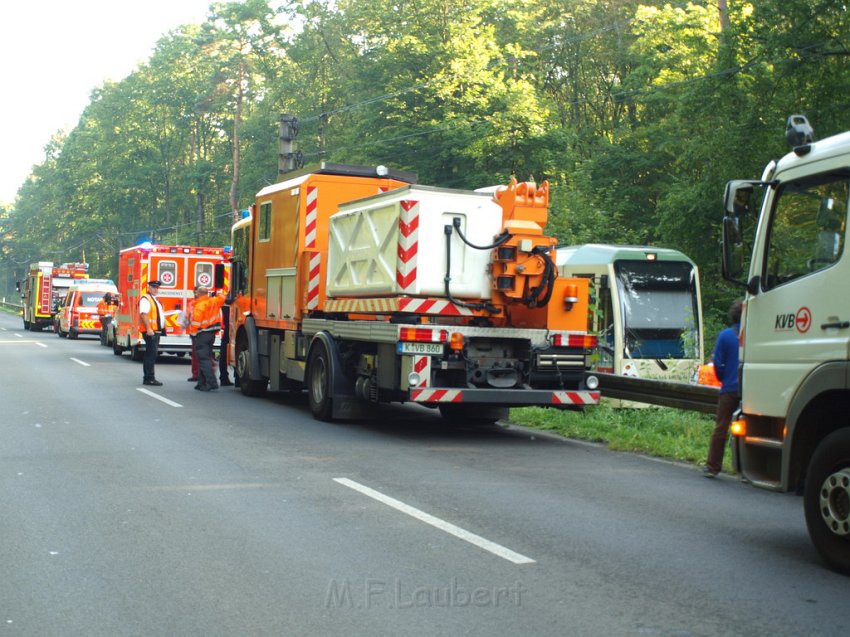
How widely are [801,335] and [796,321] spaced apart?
0.35 feet

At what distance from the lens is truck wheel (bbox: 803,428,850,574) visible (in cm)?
632

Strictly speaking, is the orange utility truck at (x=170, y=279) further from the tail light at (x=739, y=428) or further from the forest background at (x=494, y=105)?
the tail light at (x=739, y=428)

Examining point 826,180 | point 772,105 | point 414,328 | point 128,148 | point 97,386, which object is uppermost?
point 128,148

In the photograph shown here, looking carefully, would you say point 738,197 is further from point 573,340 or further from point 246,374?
point 246,374

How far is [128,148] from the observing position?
75.6 metres

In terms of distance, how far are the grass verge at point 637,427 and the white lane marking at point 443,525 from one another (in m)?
4.01

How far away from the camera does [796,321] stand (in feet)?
22.6

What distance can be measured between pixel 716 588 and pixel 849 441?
1168mm

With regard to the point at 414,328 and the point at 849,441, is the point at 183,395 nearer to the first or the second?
the point at 414,328

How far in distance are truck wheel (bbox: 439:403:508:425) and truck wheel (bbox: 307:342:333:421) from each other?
1631 mm

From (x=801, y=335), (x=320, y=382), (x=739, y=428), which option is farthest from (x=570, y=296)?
(x=801, y=335)

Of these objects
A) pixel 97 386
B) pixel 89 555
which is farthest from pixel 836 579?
pixel 97 386

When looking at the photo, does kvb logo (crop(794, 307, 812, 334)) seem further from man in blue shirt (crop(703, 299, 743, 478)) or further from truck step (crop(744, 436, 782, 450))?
man in blue shirt (crop(703, 299, 743, 478))

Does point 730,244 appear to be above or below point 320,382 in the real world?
above
